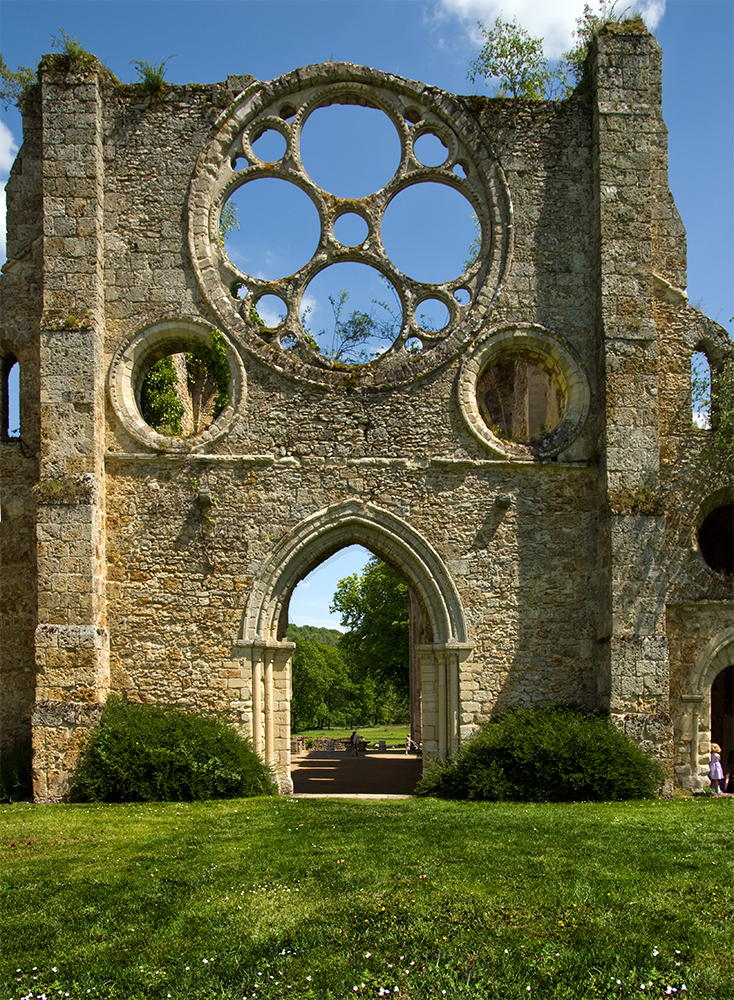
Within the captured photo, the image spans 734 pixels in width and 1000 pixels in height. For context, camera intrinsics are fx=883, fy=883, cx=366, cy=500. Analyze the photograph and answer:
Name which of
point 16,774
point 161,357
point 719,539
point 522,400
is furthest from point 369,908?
point 522,400

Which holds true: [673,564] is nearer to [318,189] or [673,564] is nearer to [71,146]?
[318,189]

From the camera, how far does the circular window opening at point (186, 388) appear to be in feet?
36.9

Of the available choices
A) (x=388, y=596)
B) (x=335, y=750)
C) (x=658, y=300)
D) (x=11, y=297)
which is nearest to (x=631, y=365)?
(x=658, y=300)

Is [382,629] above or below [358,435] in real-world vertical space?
below

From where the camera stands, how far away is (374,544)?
11.0m

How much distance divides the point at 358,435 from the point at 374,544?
139 cm

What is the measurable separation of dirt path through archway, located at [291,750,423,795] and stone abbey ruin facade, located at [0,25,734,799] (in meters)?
1.77

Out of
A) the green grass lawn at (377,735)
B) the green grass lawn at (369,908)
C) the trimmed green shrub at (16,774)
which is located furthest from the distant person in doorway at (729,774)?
the green grass lawn at (377,735)

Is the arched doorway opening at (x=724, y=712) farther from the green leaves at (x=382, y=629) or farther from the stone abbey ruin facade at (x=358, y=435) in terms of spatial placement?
the green leaves at (x=382, y=629)

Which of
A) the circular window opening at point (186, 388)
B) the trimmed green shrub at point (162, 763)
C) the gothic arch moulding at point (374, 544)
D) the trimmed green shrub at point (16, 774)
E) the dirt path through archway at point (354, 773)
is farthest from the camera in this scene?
the dirt path through archway at point (354, 773)

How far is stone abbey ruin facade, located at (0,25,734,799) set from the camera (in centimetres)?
A: 1059

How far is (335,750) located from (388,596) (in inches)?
220

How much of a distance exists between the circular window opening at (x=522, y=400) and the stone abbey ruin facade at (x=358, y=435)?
0.34 metres

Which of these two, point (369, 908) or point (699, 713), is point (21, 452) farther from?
point (699, 713)
